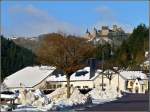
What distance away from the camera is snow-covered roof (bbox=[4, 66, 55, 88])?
76.4 m

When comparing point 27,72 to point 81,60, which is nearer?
point 81,60

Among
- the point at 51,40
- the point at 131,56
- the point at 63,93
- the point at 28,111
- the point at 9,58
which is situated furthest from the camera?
the point at 131,56

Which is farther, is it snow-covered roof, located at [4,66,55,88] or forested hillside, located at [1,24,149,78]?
snow-covered roof, located at [4,66,55,88]

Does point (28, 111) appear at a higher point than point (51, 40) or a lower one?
lower

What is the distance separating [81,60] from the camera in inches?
1390

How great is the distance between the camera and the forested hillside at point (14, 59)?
217 ft

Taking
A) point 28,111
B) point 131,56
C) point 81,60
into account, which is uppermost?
point 131,56

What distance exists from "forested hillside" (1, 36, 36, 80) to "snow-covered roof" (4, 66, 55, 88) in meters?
1.09

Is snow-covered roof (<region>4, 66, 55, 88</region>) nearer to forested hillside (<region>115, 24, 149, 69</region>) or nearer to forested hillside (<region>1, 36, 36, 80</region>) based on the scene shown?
forested hillside (<region>1, 36, 36, 80</region>)

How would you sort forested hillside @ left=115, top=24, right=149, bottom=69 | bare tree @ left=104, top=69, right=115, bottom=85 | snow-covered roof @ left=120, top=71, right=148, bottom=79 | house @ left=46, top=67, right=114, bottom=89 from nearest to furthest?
bare tree @ left=104, top=69, right=115, bottom=85
house @ left=46, top=67, right=114, bottom=89
snow-covered roof @ left=120, top=71, right=148, bottom=79
forested hillside @ left=115, top=24, right=149, bottom=69

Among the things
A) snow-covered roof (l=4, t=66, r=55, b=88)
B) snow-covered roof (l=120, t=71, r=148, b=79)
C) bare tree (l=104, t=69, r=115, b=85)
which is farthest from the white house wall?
snow-covered roof (l=4, t=66, r=55, b=88)

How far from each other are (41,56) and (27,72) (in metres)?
39.8

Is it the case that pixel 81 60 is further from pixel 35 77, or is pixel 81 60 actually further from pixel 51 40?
pixel 35 77

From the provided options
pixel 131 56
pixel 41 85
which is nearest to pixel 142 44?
pixel 131 56
